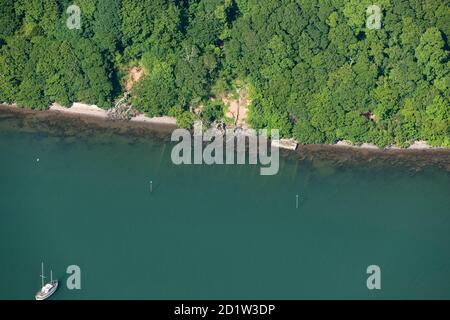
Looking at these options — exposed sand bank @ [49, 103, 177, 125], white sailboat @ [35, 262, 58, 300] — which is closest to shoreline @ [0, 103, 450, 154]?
exposed sand bank @ [49, 103, 177, 125]

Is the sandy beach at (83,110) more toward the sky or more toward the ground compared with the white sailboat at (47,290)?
more toward the sky

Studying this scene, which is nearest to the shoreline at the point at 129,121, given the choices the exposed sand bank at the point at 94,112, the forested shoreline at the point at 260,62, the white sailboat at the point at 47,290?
the exposed sand bank at the point at 94,112

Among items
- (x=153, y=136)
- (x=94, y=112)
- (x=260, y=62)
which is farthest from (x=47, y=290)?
(x=260, y=62)

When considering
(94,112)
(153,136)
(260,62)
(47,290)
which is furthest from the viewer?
(94,112)

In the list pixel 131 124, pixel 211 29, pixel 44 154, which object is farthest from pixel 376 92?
pixel 44 154

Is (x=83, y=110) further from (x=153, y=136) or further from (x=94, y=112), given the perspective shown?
(x=153, y=136)

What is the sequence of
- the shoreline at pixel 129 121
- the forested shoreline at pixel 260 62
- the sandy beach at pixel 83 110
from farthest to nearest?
the sandy beach at pixel 83 110, the shoreline at pixel 129 121, the forested shoreline at pixel 260 62

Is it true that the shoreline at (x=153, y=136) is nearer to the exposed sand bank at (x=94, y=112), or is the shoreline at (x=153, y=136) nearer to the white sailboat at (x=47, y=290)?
the exposed sand bank at (x=94, y=112)
